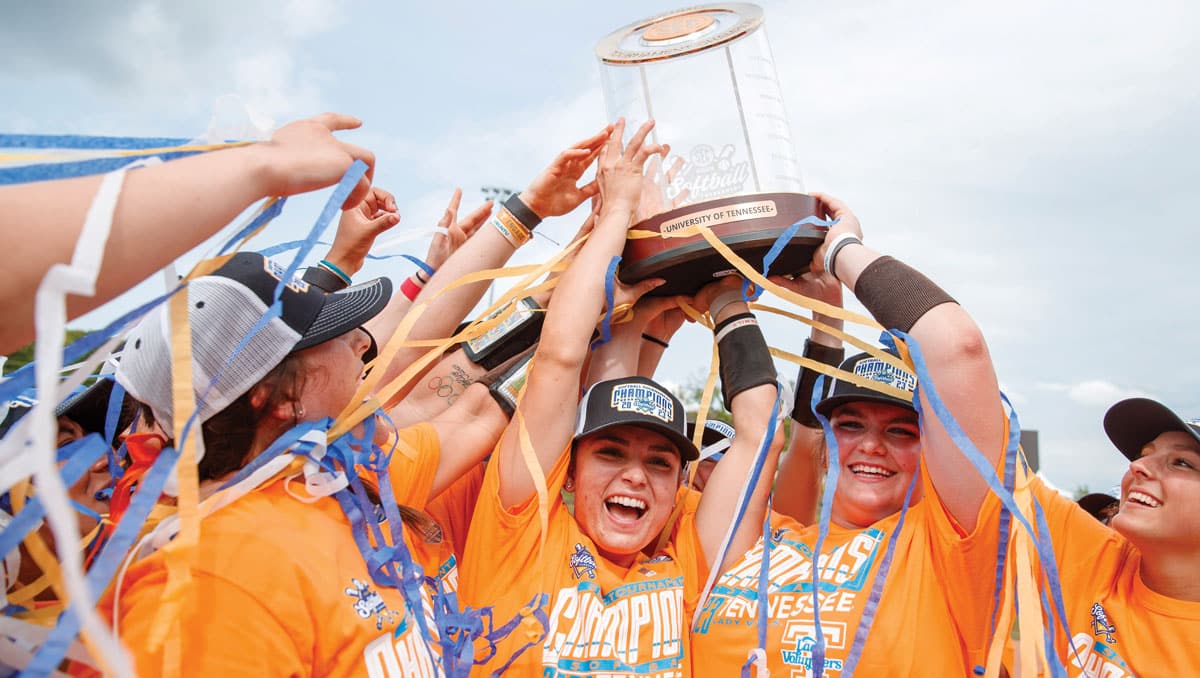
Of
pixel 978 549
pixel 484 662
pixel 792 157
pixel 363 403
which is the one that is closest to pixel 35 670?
pixel 363 403

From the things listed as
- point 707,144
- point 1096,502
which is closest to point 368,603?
point 707,144

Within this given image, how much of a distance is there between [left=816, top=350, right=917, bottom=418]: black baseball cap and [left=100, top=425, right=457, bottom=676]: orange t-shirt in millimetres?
1651

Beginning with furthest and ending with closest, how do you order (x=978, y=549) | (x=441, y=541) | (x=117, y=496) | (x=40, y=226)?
Answer: 1. (x=441, y=541)
2. (x=978, y=549)
3. (x=117, y=496)
4. (x=40, y=226)

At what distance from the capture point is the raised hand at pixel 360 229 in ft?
10.8

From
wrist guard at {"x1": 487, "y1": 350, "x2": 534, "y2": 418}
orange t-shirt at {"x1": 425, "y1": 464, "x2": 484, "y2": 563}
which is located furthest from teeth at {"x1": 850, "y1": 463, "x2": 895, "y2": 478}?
orange t-shirt at {"x1": 425, "y1": 464, "x2": 484, "y2": 563}

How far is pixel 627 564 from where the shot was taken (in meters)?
2.76

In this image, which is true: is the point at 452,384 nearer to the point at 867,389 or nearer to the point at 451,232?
the point at 451,232

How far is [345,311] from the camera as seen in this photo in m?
2.01

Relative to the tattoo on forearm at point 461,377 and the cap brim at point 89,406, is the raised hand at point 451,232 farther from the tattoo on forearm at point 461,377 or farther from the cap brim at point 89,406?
the cap brim at point 89,406

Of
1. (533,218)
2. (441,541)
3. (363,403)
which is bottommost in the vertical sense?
(441,541)

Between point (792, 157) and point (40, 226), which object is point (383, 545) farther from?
point (792, 157)

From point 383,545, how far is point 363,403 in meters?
0.40

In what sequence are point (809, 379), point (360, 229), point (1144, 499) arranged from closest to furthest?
point (1144, 499), point (360, 229), point (809, 379)

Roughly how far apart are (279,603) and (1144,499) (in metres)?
2.46
